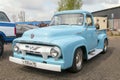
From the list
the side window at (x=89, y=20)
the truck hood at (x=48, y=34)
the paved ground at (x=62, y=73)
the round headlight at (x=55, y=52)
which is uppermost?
the side window at (x=89, y=20)

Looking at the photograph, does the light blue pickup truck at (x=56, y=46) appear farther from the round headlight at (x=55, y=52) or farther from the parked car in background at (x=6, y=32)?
the parked car in background at (x=6, y=32)

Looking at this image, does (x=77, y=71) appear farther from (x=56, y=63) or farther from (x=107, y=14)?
(x=107, y=14)

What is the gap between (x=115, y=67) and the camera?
775cm

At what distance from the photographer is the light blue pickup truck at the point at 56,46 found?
595cm

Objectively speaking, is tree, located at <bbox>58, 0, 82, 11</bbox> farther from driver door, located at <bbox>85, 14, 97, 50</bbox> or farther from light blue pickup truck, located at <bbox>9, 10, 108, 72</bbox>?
light blue pickup truck, located at <bbox>9, 10, 108, 72</bbox>

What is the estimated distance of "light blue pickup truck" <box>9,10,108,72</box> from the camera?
5.95 meters

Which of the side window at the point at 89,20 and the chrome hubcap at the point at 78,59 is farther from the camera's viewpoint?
the side window at the point at 89,20

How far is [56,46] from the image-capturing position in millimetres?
5965

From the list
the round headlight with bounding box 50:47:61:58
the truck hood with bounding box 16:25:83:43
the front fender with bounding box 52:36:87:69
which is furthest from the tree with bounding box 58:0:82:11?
the round headlight with bounding box 50:47:61:58

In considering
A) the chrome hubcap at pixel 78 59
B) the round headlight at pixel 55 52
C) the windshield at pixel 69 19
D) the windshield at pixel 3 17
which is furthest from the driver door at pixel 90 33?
the windshield at pixel 3 17

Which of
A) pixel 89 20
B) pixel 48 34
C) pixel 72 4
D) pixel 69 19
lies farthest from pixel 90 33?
pixel 72 4

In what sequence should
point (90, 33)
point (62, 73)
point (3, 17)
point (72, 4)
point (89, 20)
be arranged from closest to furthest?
1. point (62, 73)
2. point (90, 33)
3. point (89, 20)
4. point (3, 17)
5. point (72, 4)

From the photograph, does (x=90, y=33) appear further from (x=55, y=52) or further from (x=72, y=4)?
(x=72, y=4)

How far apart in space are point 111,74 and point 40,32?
2586mm
